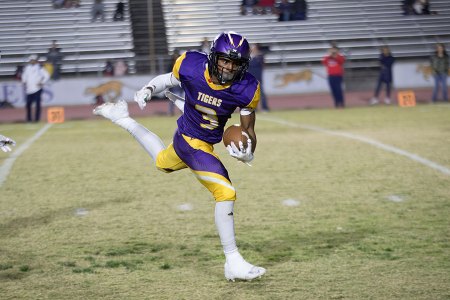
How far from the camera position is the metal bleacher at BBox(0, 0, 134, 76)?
25750 mm

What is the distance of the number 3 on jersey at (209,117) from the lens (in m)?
5.38

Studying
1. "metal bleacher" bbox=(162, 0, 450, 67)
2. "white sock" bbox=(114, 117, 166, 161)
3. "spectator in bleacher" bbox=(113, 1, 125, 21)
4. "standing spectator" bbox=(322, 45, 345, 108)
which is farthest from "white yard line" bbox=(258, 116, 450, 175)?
"spectator in bleacher" bbox=(113, 1, 125, 21)

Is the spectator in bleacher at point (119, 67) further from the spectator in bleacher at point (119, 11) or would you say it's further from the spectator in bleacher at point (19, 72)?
the spectator in bleacher at point (119, 11)

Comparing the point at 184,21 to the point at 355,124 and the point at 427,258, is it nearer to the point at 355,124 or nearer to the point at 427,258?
the point at 355,124

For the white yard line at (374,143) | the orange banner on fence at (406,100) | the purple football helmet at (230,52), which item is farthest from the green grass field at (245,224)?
the orange banner on fence at (406,100)

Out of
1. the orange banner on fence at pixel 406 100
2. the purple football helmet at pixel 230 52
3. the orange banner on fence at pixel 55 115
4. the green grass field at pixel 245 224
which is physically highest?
the purple football helmet at pixel 230 52

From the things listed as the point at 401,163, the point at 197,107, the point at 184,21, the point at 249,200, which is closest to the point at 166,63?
the point at 184,21

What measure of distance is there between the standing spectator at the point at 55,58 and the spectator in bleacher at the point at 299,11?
8448 mm

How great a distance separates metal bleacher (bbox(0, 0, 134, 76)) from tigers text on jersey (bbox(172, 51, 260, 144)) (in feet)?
64.8

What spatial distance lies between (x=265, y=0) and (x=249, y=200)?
2107 cm

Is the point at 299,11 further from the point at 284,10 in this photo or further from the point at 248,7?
the point at 248,7

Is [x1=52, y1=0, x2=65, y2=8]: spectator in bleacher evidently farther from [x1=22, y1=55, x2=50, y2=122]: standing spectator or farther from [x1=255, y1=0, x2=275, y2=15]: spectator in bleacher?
[x1=22, y1=55, x2=50, y2=122]: standing spectator

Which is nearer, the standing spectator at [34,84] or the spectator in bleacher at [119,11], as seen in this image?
the standing spectator at [34,84]

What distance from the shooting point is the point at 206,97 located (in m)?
5.34
